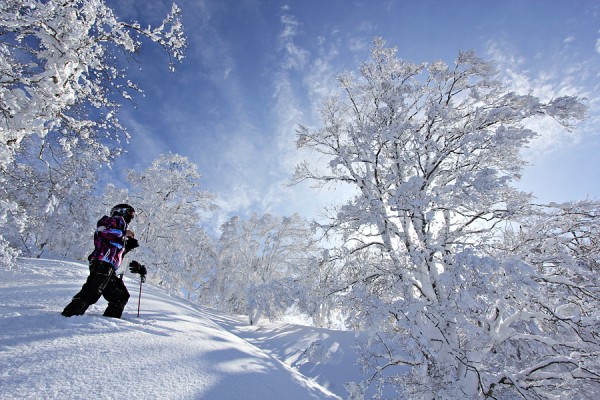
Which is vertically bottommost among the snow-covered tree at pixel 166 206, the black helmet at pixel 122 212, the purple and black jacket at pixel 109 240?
the purple and black jacket at pixel 109 240

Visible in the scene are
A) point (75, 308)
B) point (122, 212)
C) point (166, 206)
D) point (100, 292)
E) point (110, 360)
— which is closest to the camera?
point (110, 360)

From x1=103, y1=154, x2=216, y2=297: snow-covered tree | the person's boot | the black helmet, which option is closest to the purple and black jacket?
the black helmet

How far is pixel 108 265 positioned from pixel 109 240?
1.09 feet

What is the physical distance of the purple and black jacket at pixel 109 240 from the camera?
12.1 ft

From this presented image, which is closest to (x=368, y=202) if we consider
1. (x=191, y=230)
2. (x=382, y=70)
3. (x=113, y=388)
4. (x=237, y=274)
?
(x=382, y=70)

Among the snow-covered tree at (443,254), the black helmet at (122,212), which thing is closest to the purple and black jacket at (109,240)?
the black helmet at (122,212)

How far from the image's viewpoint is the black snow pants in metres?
3.36

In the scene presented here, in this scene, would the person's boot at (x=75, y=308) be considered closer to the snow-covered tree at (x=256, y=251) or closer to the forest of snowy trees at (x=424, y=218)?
the forest of snowy trees at (x=424, y=218)

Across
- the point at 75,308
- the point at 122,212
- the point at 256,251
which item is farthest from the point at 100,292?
the point at 256,251

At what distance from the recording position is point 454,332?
16.6 feet

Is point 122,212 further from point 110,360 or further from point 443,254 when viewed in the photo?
point 443,254

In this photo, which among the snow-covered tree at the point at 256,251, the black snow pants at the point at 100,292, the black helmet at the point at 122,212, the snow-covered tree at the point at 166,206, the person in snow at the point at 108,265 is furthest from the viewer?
the snow-covered tree at the point at 256,251

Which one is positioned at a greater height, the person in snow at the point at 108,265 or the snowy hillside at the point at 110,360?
the person in snow at the point at 108,265

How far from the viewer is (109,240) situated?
12.4 feet
